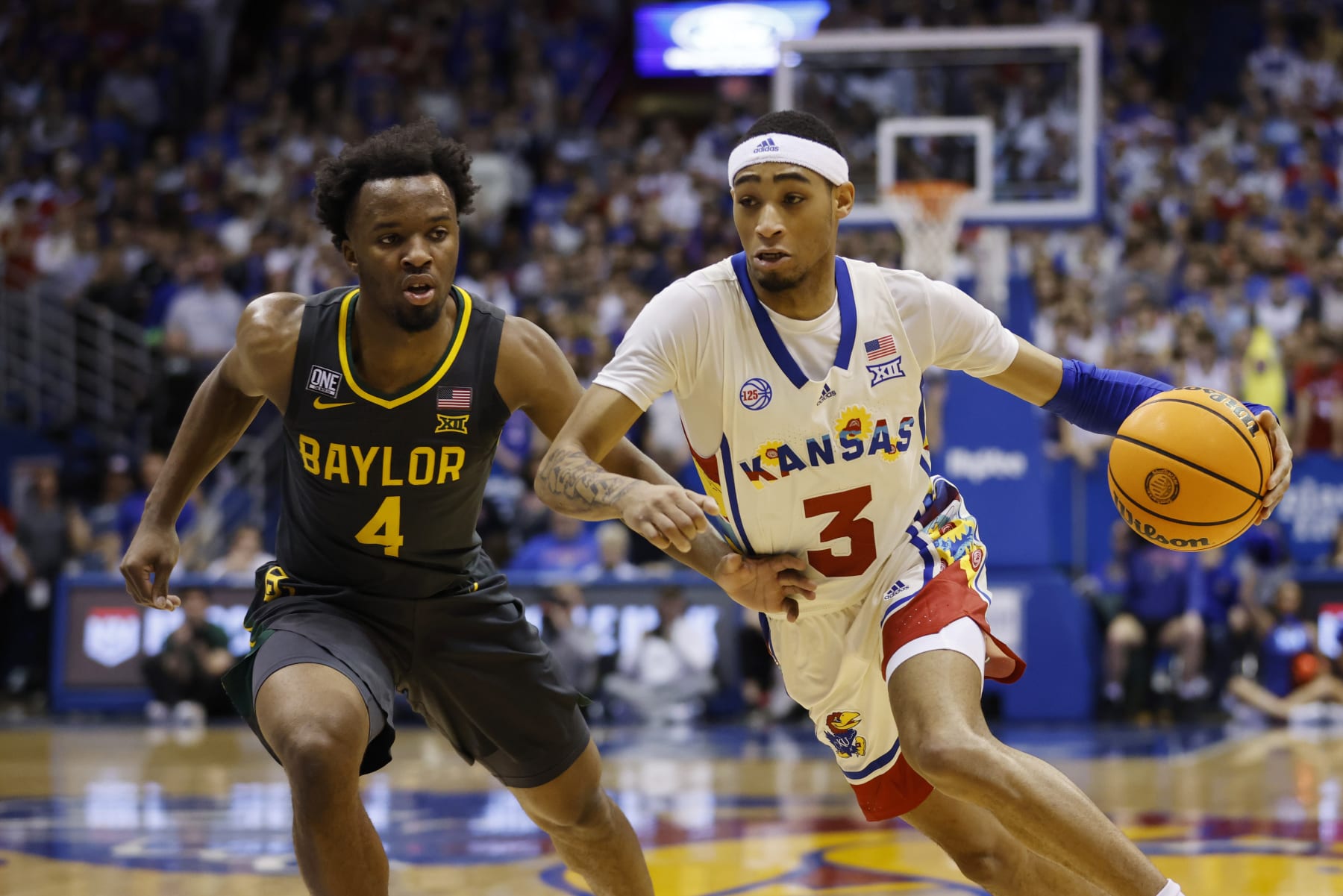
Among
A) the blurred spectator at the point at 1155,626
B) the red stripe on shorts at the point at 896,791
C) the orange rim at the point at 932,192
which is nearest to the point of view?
the red stripe on shorts at the point at 896,791

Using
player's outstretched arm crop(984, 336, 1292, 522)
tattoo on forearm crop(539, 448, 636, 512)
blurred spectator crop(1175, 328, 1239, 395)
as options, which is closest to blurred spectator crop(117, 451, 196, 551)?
blurred spectator crop(1175, 328, 1239, 395)

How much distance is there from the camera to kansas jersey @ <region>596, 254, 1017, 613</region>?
13.6 ft

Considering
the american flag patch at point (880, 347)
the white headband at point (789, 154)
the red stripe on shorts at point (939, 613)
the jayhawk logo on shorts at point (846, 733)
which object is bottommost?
the jayhawk logo on shorts at point (846, 733)

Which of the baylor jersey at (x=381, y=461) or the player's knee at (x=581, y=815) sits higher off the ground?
the baylor jersey at (x=381, y=461)

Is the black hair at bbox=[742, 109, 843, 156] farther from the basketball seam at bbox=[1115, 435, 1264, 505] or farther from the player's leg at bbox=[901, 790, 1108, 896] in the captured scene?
the player's leg at bbox=[901, 790, 1108, 896]

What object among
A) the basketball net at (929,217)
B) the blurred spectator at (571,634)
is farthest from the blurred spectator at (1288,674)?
the blurred spectator at (571,634)

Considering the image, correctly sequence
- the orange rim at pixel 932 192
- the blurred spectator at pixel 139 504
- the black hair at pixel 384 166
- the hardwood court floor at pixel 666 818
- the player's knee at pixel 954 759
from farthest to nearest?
the blurred spectator at pixel 139 504, the orange rim at pixel 932 192, the hardwood court floor at pixel 666 818, the black hair at pixel 384 166, the player's knee at pixel 954 759

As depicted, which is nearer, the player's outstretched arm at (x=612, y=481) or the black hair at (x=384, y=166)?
the player's outstretched arm at (x=612, y=481)

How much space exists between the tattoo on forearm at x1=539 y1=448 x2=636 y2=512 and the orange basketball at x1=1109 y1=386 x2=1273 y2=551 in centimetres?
150

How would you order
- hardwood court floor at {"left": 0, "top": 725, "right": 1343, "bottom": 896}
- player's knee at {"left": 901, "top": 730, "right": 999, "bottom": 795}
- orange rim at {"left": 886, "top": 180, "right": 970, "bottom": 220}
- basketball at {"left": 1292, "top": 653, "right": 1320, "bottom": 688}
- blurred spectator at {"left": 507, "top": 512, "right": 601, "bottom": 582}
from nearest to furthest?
1. player's knee at {"left": 901, "top": 730, "right": 999, "bottom": 795}
2. hardwood court floor at {"left": 0, "top": 725, "right": 1343, "bottom": 896}
3. basketball at {"left": 1292, "top": 653, "right": 1320, "bottom": 688}
4. orange rim at {"left": 886, "top": 180, "right": 970, "bottom": 220}
5. blurred spectator at {"left": 507, "top": 512, "right": 601, "bottom": 582}

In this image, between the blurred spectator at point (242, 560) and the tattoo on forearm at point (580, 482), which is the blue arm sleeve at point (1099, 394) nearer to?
the tattoo on forearm at point (580, 482)

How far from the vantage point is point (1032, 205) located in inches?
477

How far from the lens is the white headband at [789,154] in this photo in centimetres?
413

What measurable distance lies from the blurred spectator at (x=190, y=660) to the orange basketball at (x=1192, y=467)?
8.99 m
